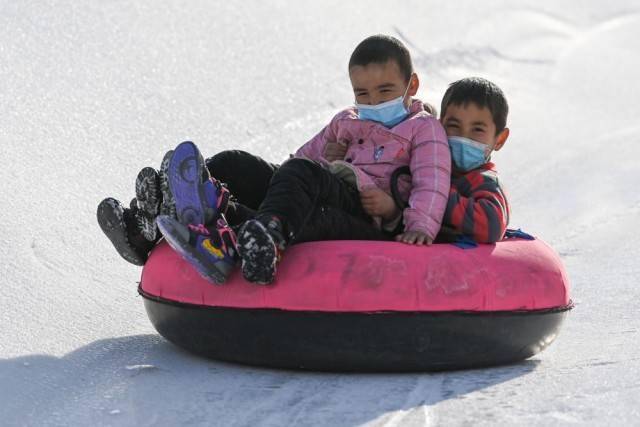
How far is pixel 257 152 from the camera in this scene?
5.96 meters

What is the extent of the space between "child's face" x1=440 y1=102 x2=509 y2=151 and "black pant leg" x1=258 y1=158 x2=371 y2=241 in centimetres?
48

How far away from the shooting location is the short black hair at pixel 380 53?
3400mm

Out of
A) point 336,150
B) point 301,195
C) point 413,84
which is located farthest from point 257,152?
point 301,195

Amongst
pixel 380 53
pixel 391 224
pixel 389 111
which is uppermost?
pixel 380 53

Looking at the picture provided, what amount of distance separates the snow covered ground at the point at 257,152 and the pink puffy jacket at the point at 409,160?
0.53 m

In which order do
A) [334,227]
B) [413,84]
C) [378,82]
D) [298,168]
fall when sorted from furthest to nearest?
[413,84]
[378,82]
[334,227]
[298,168]

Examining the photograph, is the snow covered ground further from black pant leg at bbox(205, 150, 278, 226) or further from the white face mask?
the white face mask

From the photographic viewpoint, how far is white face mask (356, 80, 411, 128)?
3.46 meters

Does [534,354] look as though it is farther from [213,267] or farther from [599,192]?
[599,192]

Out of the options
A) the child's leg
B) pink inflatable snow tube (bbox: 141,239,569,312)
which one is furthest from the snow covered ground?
the child's leg

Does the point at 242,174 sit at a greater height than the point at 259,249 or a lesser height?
greater

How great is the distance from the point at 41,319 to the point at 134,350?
346 millimetres

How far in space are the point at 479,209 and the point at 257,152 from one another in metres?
2.83

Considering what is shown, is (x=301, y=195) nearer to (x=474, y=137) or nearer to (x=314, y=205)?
(x=314, y=205)
